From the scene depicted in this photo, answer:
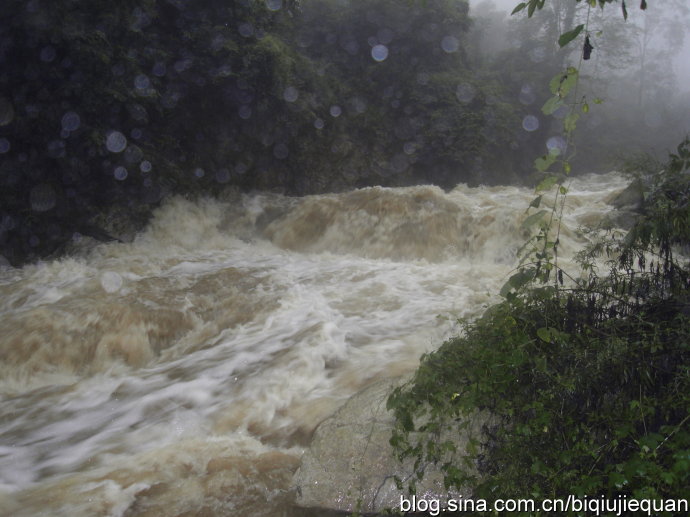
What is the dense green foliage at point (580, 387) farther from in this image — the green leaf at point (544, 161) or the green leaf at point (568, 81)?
the green leaf at point (568, 81)

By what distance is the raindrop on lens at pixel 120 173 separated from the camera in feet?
30.6

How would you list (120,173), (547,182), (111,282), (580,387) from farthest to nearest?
(120,173) < (111,282) < (580,387) < (547,182)

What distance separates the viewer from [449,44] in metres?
16.6

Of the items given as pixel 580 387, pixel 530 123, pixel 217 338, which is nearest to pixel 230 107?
pixel 217 338

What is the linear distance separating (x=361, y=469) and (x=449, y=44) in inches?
649

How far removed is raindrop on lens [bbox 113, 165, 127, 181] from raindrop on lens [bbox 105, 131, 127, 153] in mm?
360

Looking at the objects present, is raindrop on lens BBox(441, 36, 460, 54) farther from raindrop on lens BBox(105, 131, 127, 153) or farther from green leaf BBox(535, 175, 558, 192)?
green leaf BBox(535, 175, 558, 192)

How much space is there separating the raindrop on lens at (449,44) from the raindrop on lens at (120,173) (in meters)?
11.4

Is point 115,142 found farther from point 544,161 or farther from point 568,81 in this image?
point 568,81

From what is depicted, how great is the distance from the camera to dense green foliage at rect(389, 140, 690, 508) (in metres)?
1.94

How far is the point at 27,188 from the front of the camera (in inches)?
338

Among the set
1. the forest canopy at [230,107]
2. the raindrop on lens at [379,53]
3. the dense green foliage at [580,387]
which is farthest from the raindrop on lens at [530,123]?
the dense green foliage at [580,387]

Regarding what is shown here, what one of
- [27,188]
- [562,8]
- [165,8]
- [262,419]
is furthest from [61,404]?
[562,8]

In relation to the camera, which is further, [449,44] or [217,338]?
[449,44]
